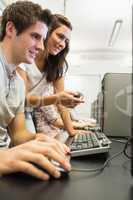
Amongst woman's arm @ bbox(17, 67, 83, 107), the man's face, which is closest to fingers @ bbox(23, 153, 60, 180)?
woman's arm @ bbox(17, 67, 83, 107)

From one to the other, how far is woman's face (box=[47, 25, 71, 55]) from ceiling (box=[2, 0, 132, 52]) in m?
0.92

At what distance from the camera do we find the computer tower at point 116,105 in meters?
1.30

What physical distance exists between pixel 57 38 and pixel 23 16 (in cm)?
40

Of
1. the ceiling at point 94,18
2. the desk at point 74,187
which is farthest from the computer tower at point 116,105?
the ceiling at point 94,18

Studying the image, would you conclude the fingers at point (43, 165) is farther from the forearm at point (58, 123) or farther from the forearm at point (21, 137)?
the forearm at point (58, 123)

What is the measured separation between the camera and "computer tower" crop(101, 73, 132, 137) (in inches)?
51.2

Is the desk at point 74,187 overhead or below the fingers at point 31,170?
below

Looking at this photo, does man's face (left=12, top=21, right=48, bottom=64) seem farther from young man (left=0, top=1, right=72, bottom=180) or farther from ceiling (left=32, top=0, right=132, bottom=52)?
ceiling (left=32, top=0, right=132, bottom=52)

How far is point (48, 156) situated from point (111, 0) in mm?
2913

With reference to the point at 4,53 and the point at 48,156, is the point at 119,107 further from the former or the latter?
the point at 48,156

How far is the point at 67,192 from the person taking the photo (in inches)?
16.9

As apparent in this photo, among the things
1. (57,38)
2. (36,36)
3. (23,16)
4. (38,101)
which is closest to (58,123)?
Answer: (38,101)

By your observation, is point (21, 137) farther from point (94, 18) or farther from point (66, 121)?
point (94, 18)

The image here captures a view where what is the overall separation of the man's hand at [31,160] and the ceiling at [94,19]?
1.93m
